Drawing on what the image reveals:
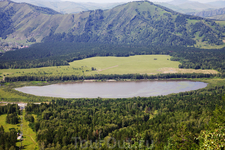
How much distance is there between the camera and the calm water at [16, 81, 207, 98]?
16412 cm

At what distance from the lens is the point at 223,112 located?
66062 mm

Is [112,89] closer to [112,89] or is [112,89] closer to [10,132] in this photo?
[112,89]

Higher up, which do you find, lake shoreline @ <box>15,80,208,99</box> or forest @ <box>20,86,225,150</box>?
lake shoreline @ <box>15,80,208,99</box>

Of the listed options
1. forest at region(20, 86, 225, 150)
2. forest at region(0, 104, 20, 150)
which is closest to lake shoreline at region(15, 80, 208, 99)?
forest at region(20, 86, 225, 150)

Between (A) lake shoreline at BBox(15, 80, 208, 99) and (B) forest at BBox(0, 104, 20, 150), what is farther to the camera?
(A) lake shoreline at BBox(15, 80, 208, 99)

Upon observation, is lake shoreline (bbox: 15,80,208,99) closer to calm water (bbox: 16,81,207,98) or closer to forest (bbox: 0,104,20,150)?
calm water (bbox: 16,81,207,98)

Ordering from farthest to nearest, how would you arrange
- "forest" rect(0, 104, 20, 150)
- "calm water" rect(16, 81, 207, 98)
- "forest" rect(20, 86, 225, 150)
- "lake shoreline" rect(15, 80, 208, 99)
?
"calm water" rect(16, 81, 207, 98) → "lake shoreline" rect(15, 80, 208, 99) → "forest" rect(20, 86, 225, 150) → "forest" rect(0, 104, 20, 150)

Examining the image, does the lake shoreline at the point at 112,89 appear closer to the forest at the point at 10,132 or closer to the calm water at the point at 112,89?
the calm water at the point at 112,89

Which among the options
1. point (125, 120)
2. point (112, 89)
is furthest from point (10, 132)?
point (112, 89)

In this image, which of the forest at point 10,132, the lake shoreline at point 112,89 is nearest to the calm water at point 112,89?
the lake shoreline at point 112,89


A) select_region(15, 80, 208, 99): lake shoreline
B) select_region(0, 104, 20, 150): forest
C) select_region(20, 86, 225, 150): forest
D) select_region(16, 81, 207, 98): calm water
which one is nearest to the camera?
select_region(0, 104, 20, 150): forest

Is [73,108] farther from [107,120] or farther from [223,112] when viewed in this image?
[223,112]

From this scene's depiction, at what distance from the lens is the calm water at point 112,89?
538 feet

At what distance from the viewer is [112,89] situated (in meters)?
176
